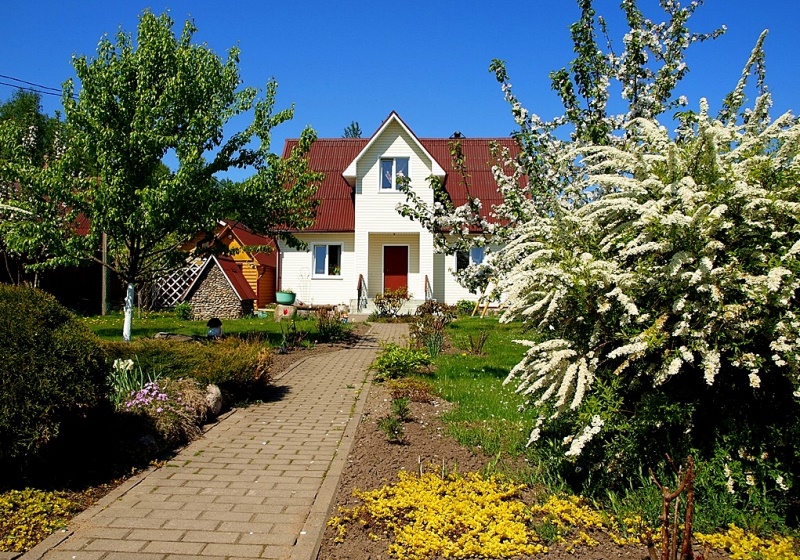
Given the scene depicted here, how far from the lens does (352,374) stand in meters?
10.7

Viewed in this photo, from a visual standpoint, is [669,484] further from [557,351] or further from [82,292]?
[82,292]

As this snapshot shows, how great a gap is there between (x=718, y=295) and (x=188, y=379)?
586 cm

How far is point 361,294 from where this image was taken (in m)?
23.5

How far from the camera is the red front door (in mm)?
24812

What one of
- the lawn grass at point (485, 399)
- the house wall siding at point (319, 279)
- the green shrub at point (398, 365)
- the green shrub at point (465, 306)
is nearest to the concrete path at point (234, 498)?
the lawn grass at point (485, 399)

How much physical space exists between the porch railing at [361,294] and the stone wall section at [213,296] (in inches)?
174

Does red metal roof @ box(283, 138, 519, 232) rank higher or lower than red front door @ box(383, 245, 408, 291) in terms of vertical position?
higher

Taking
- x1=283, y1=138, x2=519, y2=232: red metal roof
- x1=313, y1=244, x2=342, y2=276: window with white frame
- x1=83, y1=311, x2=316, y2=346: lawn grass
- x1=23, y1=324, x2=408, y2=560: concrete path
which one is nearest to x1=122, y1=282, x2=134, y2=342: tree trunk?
x1=83, y1=311, x2=316, y2=346: lawn grass

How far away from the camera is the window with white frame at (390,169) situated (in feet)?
78.6

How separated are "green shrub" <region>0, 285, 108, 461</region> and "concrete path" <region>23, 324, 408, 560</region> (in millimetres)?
753

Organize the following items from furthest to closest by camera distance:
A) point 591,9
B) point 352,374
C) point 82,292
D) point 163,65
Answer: point 82,292
point 163,65
point 352,374
point 591,9

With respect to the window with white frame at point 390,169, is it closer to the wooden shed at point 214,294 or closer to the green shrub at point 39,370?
the wooden shed at point 214,294

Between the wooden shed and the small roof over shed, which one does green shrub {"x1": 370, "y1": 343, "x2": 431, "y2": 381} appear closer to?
the small roof over shed

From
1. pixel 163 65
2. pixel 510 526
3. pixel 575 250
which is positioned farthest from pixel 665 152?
pixel 163 65
